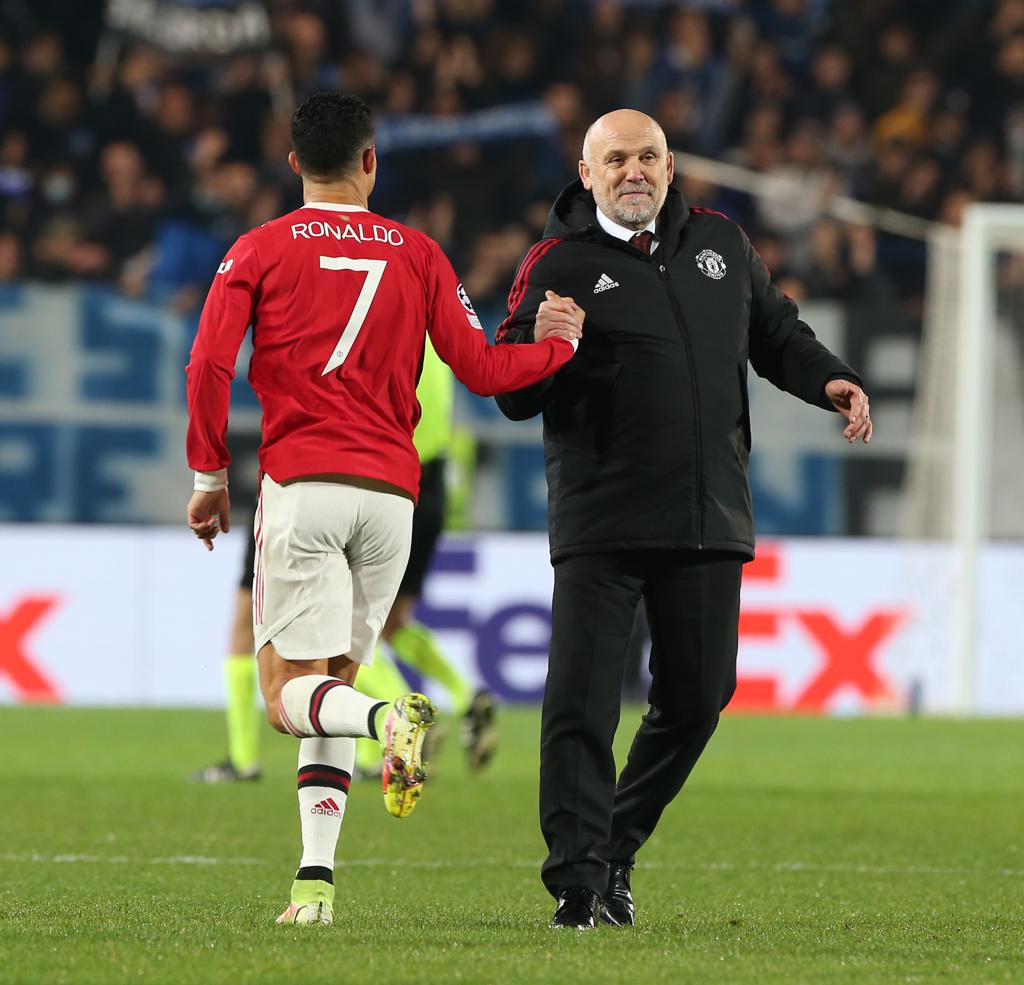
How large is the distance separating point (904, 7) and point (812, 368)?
14.4m

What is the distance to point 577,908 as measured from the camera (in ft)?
15.9

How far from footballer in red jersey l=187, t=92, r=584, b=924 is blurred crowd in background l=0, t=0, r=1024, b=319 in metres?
9.48

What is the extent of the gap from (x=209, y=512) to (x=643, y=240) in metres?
1.28

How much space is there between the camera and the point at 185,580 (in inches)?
534

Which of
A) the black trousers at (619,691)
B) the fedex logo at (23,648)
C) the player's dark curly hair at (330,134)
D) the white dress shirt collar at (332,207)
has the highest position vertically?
the player's dark curly hair at (330,134)

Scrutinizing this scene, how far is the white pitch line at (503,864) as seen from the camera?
6387mm

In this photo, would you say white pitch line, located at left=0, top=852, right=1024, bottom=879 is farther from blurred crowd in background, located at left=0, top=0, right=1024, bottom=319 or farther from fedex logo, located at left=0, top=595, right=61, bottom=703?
blurred crowd in background, located at left=0, top=0, right=1024, bottom=319

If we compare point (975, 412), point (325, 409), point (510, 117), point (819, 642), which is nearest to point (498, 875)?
point (325, 409)

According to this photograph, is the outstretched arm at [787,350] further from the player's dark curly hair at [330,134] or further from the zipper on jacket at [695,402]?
the player's dark curly hair at [330,134]

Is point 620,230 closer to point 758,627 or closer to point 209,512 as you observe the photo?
point 209,512

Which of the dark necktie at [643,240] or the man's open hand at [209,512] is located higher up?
the dark necktie at [643,240]

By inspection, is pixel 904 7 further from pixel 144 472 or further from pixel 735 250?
pixel 735 250

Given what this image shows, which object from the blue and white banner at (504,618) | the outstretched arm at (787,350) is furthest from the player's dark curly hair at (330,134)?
the blue and white banner at (504,618)

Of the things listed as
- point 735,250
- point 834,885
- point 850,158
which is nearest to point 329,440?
point 735,250
